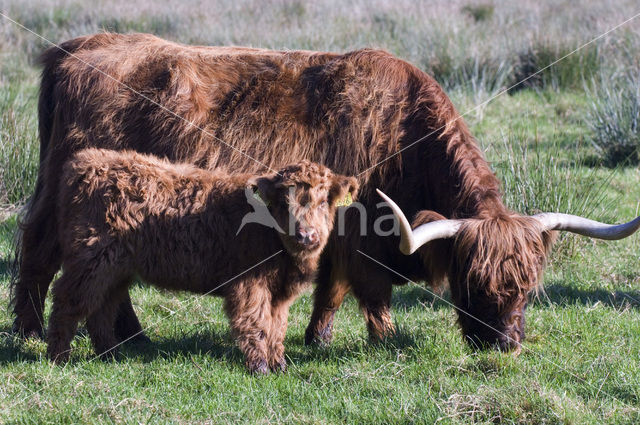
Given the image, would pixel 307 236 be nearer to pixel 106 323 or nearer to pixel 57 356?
pixel 106 323

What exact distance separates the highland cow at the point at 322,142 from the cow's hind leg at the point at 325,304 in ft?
0.03

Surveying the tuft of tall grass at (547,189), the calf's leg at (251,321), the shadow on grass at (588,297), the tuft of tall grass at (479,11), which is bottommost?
the shadow on grass at (588,297)

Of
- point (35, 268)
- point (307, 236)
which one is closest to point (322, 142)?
point (307, 236)

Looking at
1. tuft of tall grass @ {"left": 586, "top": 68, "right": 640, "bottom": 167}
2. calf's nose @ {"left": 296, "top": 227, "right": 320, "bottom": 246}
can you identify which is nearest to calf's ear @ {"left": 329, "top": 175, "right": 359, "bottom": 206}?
calf's nose @ {"left": 296, "top": 227, "right": 320, "bottom": 246}

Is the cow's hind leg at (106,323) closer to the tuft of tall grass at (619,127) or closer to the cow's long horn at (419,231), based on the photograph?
the cow's long horn at (419,231)

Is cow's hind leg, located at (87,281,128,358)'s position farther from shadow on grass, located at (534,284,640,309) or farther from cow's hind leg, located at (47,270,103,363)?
shadow on grass, located at (534,284,640,309)

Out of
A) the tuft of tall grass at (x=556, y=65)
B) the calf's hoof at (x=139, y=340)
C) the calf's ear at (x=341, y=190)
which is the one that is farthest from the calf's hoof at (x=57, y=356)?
the tuft of tall grass at (x=556, y=65)

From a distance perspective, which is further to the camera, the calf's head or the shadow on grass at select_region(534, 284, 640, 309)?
the shadow on grass at select_region(534, 284, 640, 309)

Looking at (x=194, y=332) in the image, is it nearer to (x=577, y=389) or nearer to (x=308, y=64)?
(x=308, y=64)

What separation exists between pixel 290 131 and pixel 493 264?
5.67 ft

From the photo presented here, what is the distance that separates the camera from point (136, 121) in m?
5.90

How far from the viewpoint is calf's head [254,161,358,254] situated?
4605 mm

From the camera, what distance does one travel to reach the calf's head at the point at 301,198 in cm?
461

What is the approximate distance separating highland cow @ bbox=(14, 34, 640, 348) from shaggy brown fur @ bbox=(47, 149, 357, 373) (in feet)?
2.19
